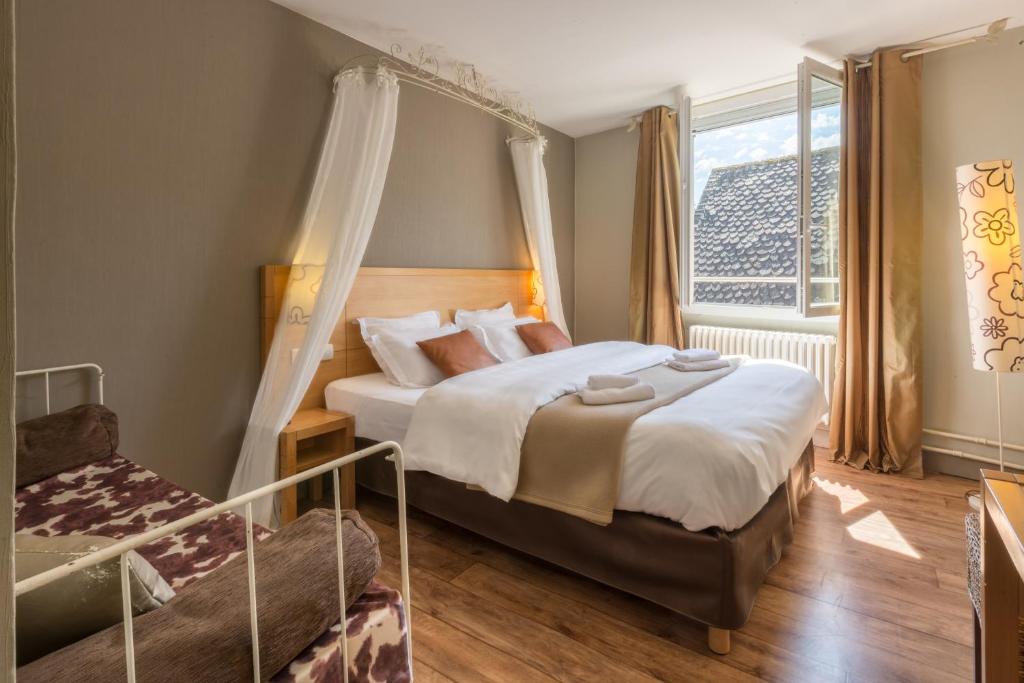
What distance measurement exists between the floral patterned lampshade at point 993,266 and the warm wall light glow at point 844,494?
0.97m

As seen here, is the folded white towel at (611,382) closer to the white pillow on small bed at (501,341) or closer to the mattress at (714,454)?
the mattress at (714,454)

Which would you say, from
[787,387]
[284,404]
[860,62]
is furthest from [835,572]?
[860,62]

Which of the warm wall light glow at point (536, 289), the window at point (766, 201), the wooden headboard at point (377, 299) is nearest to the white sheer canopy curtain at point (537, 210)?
the warm wall light glow at point (536, 289)

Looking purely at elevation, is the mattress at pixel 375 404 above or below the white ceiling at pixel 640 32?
below

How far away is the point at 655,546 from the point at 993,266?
2030mm

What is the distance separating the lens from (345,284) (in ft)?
8.89

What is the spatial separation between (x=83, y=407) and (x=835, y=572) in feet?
10.1

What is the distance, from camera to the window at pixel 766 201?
3561 mm

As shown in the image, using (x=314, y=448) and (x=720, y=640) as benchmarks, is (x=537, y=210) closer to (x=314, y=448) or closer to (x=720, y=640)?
(x=314, y=448)

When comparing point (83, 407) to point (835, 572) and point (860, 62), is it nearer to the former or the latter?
point (835, 572)

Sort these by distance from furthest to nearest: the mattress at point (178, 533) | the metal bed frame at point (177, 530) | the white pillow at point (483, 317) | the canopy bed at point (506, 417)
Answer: the white pillow at point (483, 317) → the canopy bed at point (506, 417) → the mattress at point (178, 533) → the metal bed frame at point (177, 530)

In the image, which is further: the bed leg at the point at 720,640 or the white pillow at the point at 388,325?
the white pillow at the point at 388,325

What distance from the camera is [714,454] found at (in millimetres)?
1793

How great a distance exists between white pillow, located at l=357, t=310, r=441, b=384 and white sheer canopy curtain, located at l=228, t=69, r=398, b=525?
407mm
